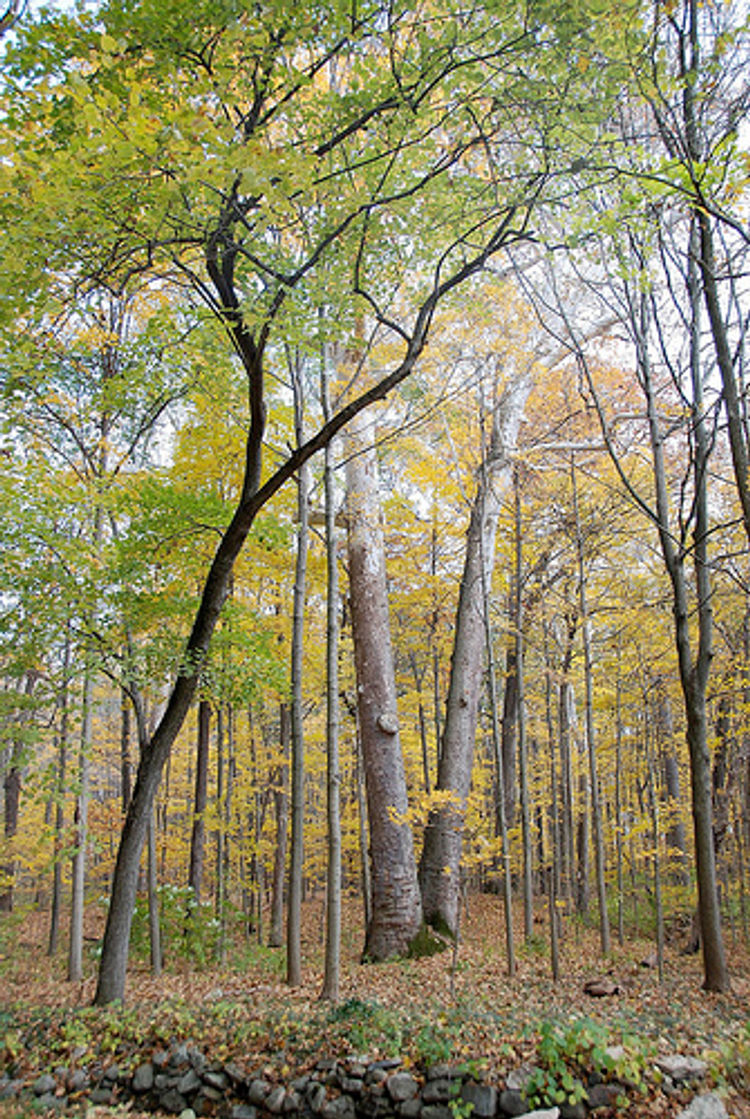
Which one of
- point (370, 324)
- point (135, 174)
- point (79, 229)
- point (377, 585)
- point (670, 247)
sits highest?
point (370, 324)

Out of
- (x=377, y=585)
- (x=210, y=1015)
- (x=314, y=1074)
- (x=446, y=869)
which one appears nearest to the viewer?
(x=314, y=1074)

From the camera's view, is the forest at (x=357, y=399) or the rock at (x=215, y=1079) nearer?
the forest at (x=357, y=399)

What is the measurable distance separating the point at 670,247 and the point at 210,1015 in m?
6.83

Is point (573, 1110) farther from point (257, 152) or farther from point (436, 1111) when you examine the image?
point (257, 152)

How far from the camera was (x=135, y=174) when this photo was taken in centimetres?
313

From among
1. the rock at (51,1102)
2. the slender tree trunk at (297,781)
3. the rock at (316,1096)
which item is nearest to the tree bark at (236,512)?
the slender tree trunk at (297,781)

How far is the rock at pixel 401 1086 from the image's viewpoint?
3.53m

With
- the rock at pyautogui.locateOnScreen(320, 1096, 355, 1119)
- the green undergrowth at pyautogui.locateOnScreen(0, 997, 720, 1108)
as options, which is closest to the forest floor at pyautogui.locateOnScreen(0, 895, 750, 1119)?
the green undergrowth at pyautogui.locateOnScreen(0, 997, 720, 1108)

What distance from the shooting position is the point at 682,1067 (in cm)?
326

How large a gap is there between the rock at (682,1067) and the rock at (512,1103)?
747mm

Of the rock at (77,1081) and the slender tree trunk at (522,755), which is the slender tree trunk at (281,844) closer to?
the slender tree trunk at (522,755)

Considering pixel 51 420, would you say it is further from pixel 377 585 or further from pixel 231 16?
pixel 231 16

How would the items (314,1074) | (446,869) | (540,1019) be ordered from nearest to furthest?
1. (314,1074)
2. (540,1019)
3. (446,869)

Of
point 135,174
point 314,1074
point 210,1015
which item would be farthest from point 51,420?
point 314,1074
